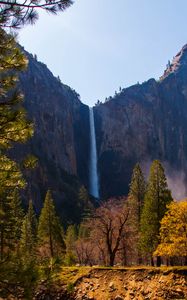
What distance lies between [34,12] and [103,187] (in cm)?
13302

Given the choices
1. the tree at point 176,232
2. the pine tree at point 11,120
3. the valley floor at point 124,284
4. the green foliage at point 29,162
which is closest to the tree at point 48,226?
the tree at point 176,232

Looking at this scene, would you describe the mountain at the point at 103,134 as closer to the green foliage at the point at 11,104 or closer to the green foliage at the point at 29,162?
the green foliage at the point at 29,162

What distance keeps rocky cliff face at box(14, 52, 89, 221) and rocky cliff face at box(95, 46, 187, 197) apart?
7.54m

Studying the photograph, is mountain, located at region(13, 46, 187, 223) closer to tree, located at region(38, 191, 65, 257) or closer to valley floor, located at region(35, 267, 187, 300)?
tree, located at region(38, 191, 65, 257)

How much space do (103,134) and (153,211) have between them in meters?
115

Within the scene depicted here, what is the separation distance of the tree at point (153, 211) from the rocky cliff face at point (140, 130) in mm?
99122

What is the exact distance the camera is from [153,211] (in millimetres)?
40938

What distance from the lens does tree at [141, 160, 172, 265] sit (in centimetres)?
4038

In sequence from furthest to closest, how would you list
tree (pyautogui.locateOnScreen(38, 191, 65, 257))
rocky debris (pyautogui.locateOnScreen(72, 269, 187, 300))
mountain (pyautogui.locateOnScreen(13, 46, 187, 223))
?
mountain (pyautogui.locateOnScreen(13, 46, 187, 223)) < tree (pyautogui.locateOnScreen(38, 191, 65, 257)) < rocky debris (pyautogui.locateOnScreen(72, 269, 187, 300))

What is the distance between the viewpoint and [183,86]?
17838cm

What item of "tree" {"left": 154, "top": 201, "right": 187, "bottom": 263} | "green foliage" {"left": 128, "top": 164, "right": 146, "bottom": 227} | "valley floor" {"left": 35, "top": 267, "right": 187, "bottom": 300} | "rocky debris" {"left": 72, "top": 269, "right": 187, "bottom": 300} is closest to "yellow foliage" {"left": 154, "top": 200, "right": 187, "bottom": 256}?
"tree" {"left": 154, "top": 201, "right": 187, "bottom": 263}

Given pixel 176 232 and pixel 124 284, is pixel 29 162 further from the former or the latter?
pixel 176 232

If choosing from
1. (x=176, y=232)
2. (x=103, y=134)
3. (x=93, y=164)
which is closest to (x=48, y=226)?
(x=176, y=232)

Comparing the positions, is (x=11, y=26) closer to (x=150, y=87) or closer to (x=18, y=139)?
(x=18, y=139)
